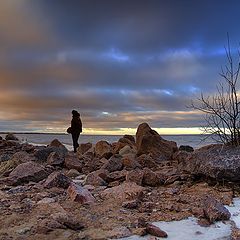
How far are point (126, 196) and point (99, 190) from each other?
1.01 m

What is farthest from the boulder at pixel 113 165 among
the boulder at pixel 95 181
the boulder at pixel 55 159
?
the boulder at pixel 55 159

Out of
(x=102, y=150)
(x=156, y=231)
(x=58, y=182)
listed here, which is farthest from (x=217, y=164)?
(x=102, y=150)

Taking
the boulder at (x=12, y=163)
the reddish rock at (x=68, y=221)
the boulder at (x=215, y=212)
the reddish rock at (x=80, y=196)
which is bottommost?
the reddish rock at (x=68, y=221)

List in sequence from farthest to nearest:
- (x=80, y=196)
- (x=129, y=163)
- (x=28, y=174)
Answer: (x=129, y=163), (x=28, y=174), (x=80, y=196)

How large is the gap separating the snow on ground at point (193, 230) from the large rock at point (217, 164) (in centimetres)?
162

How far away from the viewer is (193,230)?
5355 mm

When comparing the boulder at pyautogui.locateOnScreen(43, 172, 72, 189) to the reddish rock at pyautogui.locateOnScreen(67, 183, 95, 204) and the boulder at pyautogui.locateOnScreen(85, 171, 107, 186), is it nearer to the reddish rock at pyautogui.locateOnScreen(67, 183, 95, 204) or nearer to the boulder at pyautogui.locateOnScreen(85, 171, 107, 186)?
the boulder at pyautogui.locateOnScreen(85, 171, 107, 186)

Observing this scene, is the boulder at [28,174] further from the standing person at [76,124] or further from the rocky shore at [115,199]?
the standing person at [76,124]

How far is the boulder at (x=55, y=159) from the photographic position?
11023mm

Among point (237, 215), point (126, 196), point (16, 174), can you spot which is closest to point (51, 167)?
point (16, 174)

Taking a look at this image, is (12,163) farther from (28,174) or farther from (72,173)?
(28,174)

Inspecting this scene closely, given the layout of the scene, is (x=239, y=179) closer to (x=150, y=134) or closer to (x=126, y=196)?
(x=126, y=196)

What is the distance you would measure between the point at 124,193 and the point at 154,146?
24.4ft

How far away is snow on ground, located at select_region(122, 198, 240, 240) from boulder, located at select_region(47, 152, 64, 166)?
19.4ft
